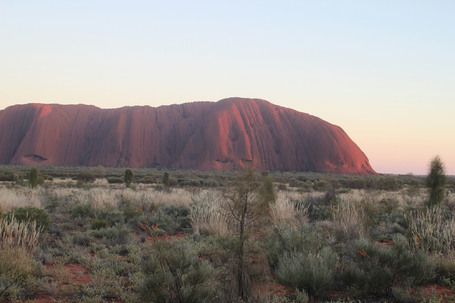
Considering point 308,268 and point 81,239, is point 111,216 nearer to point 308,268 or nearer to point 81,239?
point 81,239

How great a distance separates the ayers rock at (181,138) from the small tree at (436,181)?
57.4 m

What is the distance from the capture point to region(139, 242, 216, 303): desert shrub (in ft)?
11.3

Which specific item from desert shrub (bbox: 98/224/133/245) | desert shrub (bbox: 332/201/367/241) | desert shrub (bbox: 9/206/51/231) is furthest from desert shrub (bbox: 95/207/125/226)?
desert shrub (bbox: 332/201/367/241)

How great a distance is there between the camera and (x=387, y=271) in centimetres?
445

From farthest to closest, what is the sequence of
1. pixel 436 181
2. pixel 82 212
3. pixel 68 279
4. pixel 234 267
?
pixel 82 212, pixel 436 181, pixel 68 279, pixel 234 267

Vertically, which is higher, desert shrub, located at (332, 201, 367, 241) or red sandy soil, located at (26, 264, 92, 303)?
desert shrub, located at (332, 201, 367, 241)

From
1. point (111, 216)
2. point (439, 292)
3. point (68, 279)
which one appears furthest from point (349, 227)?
point (111, 216)

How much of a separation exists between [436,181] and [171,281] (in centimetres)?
885

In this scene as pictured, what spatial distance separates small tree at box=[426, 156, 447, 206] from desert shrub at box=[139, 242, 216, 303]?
326 inches

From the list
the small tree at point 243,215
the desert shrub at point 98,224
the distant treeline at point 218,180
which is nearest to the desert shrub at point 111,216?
the desert shrub at point 98,224

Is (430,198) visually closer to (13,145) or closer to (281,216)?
(281,216)

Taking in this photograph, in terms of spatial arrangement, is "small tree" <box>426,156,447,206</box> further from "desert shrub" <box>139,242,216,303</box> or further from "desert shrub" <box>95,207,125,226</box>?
"desert shrub" <box>95,207,125,226</box>

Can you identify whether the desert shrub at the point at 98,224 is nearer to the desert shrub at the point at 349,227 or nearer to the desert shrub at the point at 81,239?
the desert shrub at the point at 81,239

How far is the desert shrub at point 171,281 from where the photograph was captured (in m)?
3.45
